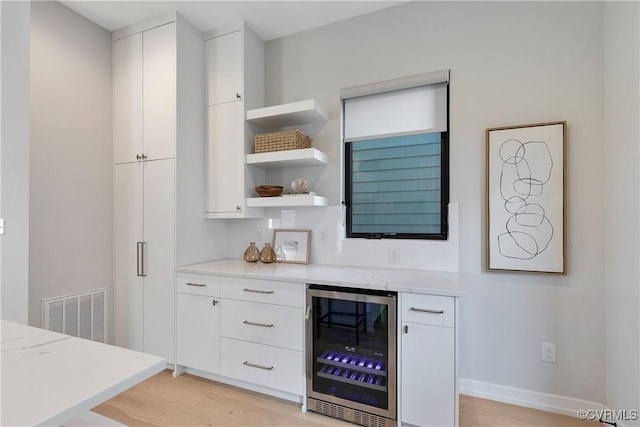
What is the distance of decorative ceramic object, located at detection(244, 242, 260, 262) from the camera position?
2682mm

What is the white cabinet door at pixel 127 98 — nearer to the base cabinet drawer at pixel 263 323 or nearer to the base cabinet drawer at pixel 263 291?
the base cabinet drawer at pixel 263 291

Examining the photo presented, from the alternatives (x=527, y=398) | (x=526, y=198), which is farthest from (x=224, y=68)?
(x=527, y=398)

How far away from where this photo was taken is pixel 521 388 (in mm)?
2062

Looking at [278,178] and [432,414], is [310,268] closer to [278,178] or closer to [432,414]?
[278,178]

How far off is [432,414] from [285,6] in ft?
9.59

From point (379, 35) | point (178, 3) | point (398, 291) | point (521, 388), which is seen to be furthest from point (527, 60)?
point (178, 3)

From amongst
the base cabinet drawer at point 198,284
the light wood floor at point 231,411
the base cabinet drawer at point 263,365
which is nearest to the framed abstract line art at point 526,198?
the light wood floor at point 231,411

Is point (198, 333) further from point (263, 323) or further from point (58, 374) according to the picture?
point (58, 374)

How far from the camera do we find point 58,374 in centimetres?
72

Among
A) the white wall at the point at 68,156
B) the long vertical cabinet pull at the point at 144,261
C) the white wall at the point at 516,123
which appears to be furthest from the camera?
the long vertical cabinet pull at the point at 144,261

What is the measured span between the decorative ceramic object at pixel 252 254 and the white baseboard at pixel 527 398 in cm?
174

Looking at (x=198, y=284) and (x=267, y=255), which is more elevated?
(x=267, y=255)

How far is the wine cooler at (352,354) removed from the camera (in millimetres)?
1807

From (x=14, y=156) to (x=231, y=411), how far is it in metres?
1.89
